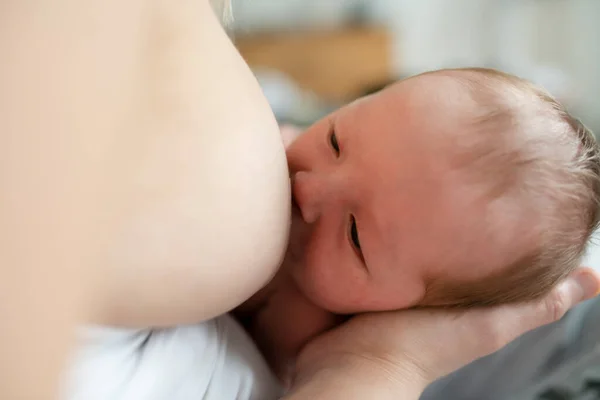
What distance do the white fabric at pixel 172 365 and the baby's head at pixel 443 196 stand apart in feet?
0.44

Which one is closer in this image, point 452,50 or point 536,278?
point 536,278

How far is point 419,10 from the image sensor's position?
10.7ft

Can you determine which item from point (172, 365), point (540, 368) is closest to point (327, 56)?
point (540, 368)

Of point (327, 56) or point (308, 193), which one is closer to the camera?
point (308, 193)

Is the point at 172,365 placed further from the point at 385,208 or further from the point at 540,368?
the point at 540,368

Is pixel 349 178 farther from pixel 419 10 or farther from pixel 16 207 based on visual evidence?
pixel 419 10

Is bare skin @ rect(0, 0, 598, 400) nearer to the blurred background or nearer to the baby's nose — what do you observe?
the baby's nose

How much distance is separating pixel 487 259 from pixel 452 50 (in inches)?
108

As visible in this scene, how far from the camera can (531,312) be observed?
771 millimetres

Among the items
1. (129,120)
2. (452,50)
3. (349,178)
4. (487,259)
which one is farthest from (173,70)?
(452,50)

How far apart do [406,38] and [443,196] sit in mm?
2753

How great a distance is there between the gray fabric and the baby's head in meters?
0.21

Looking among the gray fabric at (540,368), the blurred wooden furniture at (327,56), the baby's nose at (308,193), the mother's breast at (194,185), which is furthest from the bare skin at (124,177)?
the blurred wooden furniture at (327,56)

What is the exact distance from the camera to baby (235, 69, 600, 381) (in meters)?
0.67
